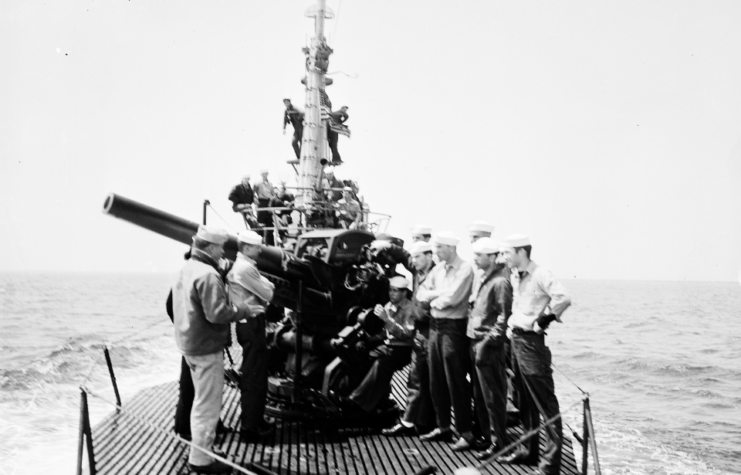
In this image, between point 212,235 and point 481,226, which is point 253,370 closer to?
point 212,235

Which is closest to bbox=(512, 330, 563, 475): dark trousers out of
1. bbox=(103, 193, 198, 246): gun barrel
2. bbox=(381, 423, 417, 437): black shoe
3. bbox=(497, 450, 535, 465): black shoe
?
bbox=(497, 450, 535, 465): black shoe

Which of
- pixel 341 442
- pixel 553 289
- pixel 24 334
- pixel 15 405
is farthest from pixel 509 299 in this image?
pixel 24 334

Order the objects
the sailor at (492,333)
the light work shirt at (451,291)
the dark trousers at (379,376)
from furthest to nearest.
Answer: the dark trousers at (379,376)
the light work shirt at (451,291)
the sailor at (492,333)

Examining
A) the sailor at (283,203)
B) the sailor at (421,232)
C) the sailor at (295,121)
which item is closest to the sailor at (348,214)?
the sailor at (283,203)

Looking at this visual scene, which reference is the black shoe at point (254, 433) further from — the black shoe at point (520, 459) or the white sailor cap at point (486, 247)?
the white sailor cap at point (486, 247)

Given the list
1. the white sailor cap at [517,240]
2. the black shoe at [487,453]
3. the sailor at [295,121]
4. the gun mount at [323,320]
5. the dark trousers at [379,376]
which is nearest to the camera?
the white sailor cap at [517,240]

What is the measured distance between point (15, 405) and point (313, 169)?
7.14 meters

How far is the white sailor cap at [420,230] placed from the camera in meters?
7.22

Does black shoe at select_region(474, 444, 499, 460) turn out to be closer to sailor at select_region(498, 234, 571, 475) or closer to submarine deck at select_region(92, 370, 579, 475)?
submarine deck at select_region(92, 370, 579, 475)

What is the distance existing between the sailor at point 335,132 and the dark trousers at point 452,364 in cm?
755

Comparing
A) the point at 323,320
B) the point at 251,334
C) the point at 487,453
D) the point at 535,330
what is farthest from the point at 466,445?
the point at 251,334

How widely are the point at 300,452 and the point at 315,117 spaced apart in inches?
332

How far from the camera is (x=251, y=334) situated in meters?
5.68

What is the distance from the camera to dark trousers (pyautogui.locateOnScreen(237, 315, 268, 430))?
5688 mm
